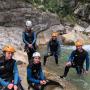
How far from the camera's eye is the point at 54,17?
2519cm

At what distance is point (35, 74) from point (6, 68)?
1076 mm

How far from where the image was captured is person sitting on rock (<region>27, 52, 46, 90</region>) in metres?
8.68

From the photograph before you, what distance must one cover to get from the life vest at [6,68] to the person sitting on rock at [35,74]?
64 centimetres

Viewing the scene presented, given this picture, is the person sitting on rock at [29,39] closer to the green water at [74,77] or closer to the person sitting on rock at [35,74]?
the green water at [74,77]

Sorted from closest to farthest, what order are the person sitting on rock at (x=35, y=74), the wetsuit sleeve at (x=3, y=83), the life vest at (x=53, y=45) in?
1. the wetsuit sleeve at (x=3, y=83)
2. the person sitting on rock at (x=35, y=74)
3. the life vest at (x=53, y=45)

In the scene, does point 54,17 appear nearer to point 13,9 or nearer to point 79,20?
point 13,9

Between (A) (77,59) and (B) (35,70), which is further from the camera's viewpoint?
(A) (77,59)

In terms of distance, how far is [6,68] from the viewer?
839cm

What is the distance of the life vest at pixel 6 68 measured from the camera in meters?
8.38

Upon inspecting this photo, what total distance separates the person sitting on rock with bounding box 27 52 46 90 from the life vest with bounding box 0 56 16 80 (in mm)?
644

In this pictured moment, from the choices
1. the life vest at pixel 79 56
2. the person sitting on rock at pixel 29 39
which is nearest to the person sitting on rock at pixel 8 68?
the life vest at pixel 79 56

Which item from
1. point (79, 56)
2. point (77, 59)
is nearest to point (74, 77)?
point (77, 59)

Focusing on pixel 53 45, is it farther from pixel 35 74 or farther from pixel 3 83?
pixel 3 83

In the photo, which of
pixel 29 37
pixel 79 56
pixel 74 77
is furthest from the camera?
pixel 29 37
